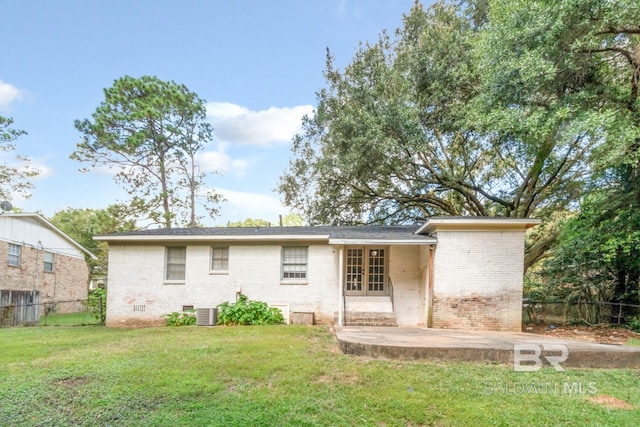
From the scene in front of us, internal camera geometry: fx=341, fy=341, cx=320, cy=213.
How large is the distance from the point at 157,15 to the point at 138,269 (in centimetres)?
982

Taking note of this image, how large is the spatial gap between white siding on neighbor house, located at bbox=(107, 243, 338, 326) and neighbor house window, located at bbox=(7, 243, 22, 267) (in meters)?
9.69

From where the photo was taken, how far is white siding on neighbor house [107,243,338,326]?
1059 centimetres

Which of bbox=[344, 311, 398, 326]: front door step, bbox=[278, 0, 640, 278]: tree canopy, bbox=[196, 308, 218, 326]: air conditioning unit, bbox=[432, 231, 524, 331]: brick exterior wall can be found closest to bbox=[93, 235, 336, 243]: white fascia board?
bbox=[196, 308, 218, 326]: air conditioning unit

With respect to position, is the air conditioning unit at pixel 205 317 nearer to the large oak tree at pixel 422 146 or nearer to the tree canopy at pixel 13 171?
the large oak tree at pixel 422 146

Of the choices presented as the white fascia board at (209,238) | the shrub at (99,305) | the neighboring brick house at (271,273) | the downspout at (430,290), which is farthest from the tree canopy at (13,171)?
the downspout at (430,290)

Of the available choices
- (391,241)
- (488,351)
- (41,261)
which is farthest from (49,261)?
(488,351)

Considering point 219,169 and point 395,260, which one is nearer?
point 395,260

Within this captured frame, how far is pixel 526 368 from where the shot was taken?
18.6 ft

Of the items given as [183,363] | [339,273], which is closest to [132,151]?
[339,273]

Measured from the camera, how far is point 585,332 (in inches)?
368

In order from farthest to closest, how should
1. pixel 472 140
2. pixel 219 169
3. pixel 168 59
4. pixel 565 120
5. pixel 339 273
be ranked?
pixel 219 169
pixel 168 59
pixel 472 140
pixel 339 273
pixel 565 120

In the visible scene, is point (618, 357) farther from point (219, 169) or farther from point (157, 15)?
point (219, 169)

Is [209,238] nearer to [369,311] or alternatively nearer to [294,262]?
[294,262]

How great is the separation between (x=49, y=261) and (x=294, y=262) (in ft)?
54.5
